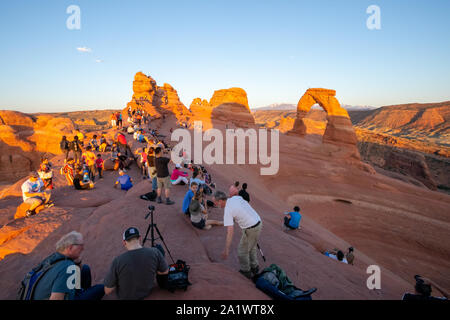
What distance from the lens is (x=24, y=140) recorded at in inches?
1093

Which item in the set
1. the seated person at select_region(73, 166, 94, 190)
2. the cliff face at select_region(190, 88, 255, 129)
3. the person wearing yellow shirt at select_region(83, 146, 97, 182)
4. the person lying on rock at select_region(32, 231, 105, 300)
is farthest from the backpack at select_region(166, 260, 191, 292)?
the cliff face at select_region(190, 88, 255, 129)

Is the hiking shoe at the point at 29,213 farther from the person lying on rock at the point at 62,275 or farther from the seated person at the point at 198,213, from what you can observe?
the person lying on rock at the point at 62,275

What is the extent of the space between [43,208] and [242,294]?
8.56 metres

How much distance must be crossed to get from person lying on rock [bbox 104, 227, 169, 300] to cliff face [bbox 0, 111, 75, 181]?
33198 millimetres

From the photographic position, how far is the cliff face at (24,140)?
26422 millimetres

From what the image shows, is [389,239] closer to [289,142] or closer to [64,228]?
[289,142]

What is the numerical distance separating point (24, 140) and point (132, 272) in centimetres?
3526

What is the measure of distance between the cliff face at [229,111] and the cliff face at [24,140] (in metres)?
22.4

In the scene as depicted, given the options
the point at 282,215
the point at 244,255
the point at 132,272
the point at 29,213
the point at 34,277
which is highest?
the point at 132,272

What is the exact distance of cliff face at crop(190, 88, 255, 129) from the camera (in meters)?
45.6

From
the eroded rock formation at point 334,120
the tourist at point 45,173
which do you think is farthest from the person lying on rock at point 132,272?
the eroded rock formation at point 334,120

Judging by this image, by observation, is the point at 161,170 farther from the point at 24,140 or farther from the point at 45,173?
the point at 24,140

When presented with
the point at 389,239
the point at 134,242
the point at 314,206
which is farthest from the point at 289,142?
the point at 134,242

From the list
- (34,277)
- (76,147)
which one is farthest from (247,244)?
(76,147)
